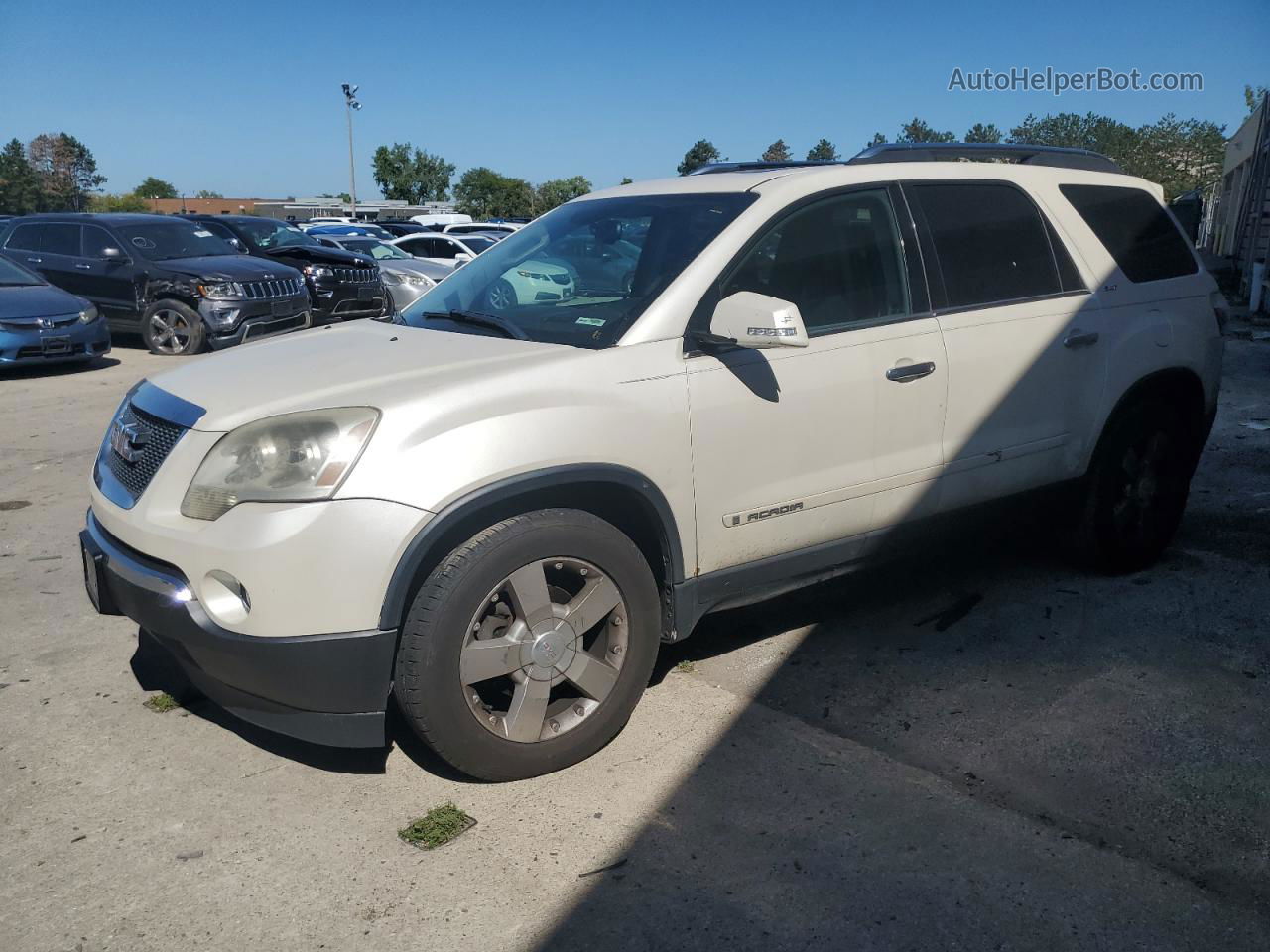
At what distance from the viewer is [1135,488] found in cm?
493

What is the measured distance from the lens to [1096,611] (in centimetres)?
460

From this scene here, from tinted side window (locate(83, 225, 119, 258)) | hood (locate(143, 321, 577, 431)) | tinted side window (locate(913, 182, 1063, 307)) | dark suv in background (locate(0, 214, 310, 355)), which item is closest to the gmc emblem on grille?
hood (locate(143, 321, 577, 431))

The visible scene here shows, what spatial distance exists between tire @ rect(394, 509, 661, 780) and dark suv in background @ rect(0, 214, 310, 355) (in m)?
10.0

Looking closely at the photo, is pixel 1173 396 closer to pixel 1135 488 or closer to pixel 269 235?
pixel 1135 488

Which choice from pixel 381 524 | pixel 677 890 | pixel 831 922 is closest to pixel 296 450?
pixel 381 524

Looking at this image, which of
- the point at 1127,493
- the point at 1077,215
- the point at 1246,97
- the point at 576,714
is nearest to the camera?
the point at 576,714

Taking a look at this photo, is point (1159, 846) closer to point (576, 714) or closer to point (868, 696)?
point (868, 696)

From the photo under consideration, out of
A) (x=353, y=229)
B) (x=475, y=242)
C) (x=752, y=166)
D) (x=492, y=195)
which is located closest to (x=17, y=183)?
(x=492, y=195)

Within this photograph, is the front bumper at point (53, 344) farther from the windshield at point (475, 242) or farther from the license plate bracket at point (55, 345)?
the windshield at point (475, 242)

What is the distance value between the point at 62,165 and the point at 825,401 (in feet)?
321

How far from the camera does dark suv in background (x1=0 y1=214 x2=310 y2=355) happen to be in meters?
12.5

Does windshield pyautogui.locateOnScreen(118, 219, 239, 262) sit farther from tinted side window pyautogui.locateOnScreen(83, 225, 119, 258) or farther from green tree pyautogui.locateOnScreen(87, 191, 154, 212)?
green tree pyautogui.locateOnScreen(87, 191, 154, 212)

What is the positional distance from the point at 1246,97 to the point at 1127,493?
151 feet

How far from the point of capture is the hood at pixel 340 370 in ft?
9.96
